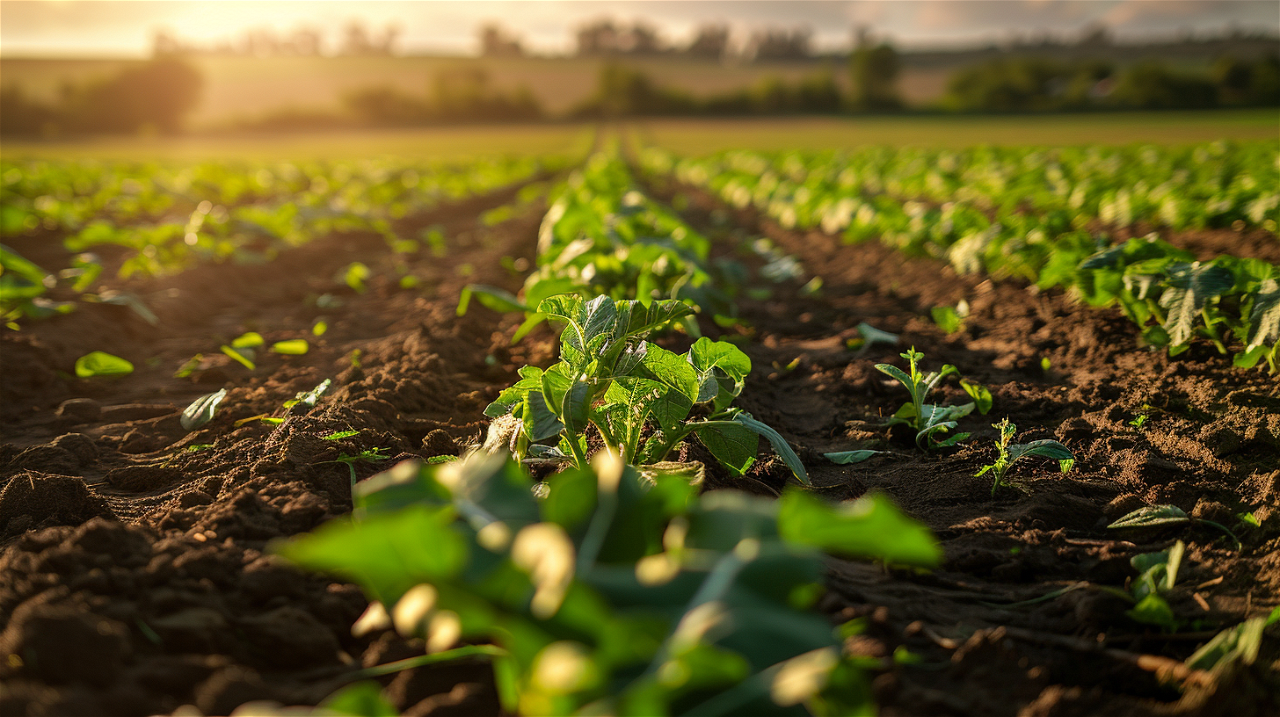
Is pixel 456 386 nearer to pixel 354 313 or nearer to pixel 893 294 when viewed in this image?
pixel 354 313

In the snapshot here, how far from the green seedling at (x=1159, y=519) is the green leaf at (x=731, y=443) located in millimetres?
1087

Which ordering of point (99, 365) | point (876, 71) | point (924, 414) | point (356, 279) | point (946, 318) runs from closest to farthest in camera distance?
point (924, 414)
point (99, 365)
point (946, 318)
point (356, 279)
point (876, 71)

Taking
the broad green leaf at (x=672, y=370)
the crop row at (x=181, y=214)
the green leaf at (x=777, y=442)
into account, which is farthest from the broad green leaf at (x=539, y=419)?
the crop row at (x=181, y=214)

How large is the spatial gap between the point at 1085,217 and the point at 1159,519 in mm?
6268

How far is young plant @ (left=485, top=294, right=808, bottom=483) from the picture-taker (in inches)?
80.7

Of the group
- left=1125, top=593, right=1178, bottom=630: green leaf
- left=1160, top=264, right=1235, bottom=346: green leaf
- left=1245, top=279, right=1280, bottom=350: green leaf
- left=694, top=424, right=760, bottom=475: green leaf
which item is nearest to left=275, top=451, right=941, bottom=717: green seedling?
left=694, top=424, right=760, bottom=475: green leaf

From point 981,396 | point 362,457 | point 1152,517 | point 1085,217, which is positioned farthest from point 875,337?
point 1085,217

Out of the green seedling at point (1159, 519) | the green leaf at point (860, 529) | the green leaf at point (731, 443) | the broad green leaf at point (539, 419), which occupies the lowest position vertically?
the green seedling at point (1159, 519)

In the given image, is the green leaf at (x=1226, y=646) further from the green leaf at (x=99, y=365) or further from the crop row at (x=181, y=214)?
the crop row at (x=181, y=214)

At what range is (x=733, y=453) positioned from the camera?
2182 mm

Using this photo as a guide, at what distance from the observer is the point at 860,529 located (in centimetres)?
102

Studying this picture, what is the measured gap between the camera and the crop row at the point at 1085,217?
3.27 m

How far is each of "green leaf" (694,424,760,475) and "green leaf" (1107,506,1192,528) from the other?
109 centimetres

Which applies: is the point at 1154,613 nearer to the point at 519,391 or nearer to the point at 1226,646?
the point at 1226,646
